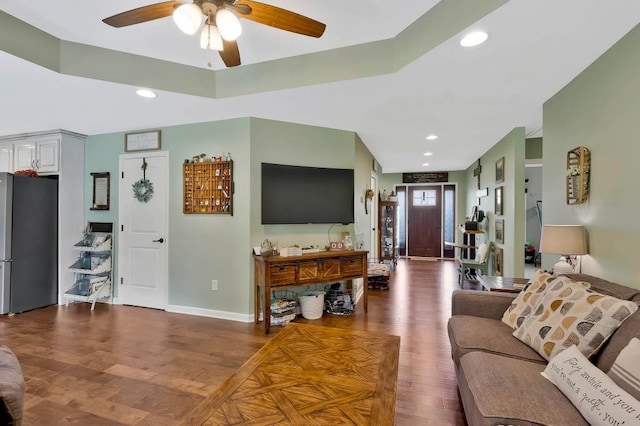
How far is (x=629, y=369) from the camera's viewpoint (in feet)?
3.67

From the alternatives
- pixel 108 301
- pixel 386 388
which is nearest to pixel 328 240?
pixel 386 388

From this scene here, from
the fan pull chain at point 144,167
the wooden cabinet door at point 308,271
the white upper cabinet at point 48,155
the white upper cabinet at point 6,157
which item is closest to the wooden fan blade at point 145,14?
the wooden cabinet door at point 308,271

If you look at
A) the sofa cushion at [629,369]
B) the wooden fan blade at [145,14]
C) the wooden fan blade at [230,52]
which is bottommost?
the sofa cushion at [629,369]

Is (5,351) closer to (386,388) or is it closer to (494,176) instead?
(386,388)

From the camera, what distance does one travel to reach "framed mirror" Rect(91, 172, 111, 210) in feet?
13.5

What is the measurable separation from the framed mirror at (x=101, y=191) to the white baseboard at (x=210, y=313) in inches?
69.5

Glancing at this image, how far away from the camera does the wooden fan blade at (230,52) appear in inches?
72.0

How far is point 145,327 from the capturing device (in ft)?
10.7

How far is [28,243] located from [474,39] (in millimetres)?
5329

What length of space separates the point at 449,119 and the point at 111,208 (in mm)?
4606

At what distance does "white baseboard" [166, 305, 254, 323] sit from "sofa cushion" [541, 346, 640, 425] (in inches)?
113

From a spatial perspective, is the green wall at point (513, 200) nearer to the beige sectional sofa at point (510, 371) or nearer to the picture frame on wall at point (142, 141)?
the beige sectional sofa at point (510, 371)

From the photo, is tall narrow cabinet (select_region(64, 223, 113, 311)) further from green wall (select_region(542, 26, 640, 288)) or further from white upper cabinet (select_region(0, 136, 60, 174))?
green wall (select_region(542, 26, 640, 288))

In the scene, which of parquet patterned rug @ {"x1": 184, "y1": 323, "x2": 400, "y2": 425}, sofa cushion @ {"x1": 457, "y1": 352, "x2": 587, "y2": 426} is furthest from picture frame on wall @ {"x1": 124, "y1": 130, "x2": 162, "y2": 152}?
sofa cushion @ {"x1": 457, "y1": 352, "x2": 587, "y2": 426}
